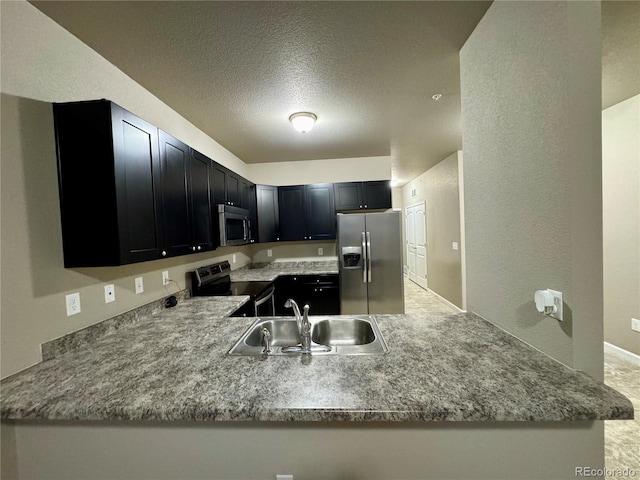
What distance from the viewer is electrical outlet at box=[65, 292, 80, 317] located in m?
1.26

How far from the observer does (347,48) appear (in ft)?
5.09

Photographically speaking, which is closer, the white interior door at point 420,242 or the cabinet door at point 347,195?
the cabinet door at point 347,195

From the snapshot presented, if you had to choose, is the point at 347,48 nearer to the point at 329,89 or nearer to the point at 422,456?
the point at 329,89

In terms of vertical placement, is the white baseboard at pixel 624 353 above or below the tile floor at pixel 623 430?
above

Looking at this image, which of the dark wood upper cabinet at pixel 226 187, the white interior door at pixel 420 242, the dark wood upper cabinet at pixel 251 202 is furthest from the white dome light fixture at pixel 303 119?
the white interior door at pixel 420 242

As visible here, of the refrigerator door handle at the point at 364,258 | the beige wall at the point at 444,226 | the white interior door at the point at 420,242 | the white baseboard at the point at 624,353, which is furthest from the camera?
the white interior door at the point at 420,242

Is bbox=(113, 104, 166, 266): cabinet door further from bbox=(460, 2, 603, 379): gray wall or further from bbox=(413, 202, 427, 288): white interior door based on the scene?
bbox=(413, 202, 427, 288): white interior door

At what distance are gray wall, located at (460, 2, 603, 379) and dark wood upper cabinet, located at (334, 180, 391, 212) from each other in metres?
2.38

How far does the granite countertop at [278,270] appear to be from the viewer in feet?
10.3

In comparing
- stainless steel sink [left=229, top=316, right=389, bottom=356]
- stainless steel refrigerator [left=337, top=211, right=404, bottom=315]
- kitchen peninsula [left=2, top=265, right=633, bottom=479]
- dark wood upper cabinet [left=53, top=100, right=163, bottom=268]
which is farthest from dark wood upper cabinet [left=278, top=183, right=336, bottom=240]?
kitchen peninsula [left=2, top=265, right=633, bottom=479]

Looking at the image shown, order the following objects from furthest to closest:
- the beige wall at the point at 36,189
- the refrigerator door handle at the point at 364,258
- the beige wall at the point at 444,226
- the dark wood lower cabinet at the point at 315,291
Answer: the beige wall at the point at 444,226, the dark wood lower cabinet at the point at 315,291, the refrigerator door handle at the point at 364,258, the beige wall at the point at 36,189

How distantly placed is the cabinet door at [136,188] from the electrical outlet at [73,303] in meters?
0.32

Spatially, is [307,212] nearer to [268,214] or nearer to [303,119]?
[268,214]

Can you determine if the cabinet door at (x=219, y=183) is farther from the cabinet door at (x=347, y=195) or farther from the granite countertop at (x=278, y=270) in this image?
the cabinet door at (x=347, y=195)
